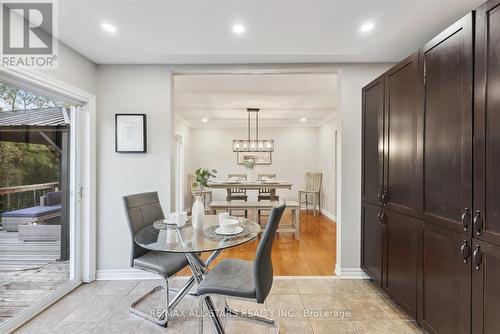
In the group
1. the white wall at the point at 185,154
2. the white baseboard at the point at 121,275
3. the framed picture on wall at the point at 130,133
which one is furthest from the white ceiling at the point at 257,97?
the white baseboard at the point at 121,275

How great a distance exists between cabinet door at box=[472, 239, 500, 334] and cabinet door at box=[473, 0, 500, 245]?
7cm

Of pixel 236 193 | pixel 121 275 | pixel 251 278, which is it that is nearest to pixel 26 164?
pixel 121 275

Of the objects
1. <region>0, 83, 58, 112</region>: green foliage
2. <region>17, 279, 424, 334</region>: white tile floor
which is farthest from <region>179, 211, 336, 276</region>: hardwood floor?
<region>0, 83, 58, 112</region>: green foliage

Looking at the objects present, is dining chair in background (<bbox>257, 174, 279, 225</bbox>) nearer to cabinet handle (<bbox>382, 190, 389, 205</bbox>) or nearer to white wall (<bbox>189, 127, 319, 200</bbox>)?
white wall (<bbox>189, 127, 319, 200</bbox>)

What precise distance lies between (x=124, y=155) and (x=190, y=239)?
162cm

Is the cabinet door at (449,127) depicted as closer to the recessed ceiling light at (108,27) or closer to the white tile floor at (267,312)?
the white tile floor at (267,312)

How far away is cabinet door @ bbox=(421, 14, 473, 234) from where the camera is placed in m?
1.47

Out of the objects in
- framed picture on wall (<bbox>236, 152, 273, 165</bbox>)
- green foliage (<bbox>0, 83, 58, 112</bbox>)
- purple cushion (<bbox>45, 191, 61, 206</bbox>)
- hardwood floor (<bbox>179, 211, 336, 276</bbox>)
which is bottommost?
hardwood floor (<bbox>179, 211, 336, 276</bbox>)

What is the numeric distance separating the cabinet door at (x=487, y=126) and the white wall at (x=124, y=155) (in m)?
2.67

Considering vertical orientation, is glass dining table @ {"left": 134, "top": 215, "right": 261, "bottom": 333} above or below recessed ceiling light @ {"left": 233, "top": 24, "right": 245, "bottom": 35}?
below

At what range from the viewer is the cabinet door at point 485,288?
4.31ft

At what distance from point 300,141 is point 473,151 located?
597 cm

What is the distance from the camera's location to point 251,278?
175 cm

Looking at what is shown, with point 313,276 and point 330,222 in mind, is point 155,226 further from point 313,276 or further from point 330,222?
point 330,222
